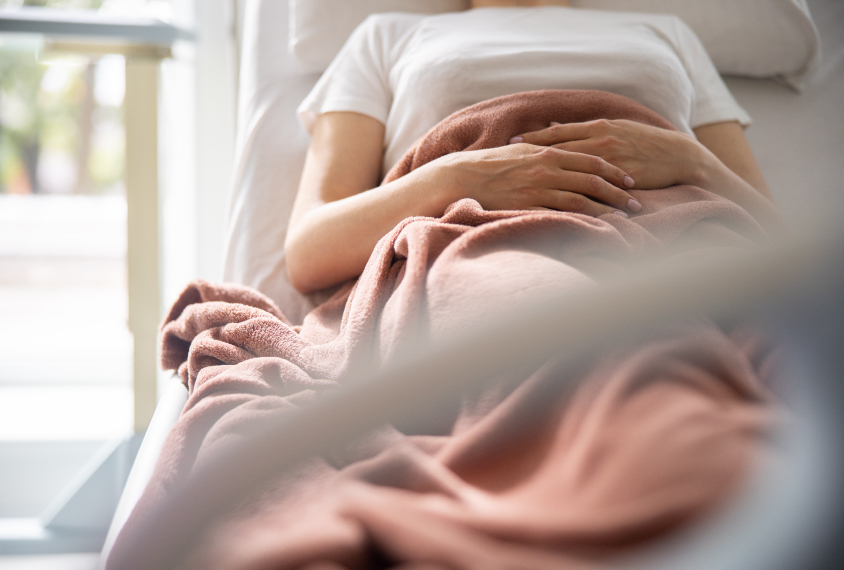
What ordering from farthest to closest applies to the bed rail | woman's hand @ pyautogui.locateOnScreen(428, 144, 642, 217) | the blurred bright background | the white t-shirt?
the blurred bright background
the white t-shirt
woman's hand @ pyautogui.locateOnScreen(428, 144, 642, 217)
the bed rail

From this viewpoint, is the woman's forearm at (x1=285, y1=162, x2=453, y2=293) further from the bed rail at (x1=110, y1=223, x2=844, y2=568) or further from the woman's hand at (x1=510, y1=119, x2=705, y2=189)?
the bed rail at (x1=110, y1=223, x2=844, y2=568)

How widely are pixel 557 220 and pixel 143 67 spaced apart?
84 centimetres

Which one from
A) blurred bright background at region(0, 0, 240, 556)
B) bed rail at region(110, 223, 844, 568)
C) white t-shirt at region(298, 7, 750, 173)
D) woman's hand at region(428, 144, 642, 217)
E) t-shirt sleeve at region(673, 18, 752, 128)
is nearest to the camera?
bed rail at region(110, 223, 844, 568)

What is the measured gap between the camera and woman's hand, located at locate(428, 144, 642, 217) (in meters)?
0.60

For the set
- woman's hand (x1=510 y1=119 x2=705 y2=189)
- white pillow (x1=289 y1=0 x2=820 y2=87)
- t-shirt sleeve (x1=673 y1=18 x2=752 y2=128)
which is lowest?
woman's hand (x1=510 y1=119 x2=705 y2=189)

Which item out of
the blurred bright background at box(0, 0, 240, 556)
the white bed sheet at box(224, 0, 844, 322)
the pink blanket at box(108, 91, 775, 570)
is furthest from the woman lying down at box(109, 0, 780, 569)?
the blurred bright background at box(0, 0, 240, 556)

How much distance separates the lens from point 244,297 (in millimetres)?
650

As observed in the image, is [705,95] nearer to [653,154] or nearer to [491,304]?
[653,154]

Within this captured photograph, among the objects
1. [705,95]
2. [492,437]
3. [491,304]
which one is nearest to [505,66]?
[705,95]

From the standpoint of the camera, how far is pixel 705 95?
0.87 meters

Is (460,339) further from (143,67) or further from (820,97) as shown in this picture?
(820,97)

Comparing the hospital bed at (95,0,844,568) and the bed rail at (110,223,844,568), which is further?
the hospital bed at (95,0,844,568)

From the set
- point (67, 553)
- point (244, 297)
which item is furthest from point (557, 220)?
point (67, 553)

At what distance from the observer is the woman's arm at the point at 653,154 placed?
64 cm
